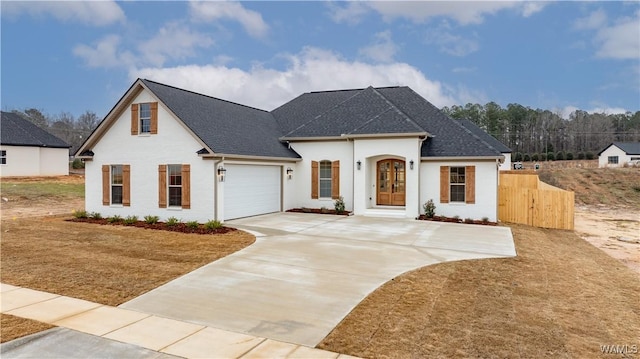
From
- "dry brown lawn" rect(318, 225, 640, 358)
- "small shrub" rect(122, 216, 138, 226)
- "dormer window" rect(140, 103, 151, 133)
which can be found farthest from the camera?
"dormer window" rect(140, 103, 151, 133)

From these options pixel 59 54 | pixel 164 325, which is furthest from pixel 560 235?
pixel 59 54

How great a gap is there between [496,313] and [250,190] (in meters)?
12.1

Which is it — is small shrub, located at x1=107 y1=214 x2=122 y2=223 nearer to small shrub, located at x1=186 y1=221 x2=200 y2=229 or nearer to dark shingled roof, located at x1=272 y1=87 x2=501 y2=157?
small shrub, located at x1=186 y1=221 x2=200 y2=229

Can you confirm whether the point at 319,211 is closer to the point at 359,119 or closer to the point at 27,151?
the point at 359,119

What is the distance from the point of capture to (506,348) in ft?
15.3

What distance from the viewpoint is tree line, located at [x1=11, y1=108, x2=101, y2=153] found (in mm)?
65750

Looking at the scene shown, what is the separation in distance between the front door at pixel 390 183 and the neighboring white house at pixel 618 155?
54344mm

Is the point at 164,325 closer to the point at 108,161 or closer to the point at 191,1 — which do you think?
the point at 108,161

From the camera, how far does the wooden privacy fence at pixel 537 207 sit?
16.0 m

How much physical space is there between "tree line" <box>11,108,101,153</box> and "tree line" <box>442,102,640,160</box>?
2618 inches

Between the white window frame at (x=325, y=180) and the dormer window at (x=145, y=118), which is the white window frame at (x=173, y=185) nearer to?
the dormer window at (x=145, y=118)

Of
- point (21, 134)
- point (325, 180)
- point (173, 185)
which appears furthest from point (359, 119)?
point (21, 134)

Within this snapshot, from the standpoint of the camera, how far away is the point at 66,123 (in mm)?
71125

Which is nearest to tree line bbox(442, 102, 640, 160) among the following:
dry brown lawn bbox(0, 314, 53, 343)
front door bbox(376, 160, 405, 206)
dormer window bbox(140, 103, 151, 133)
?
front door bbox(376, 160, 405, 206)
